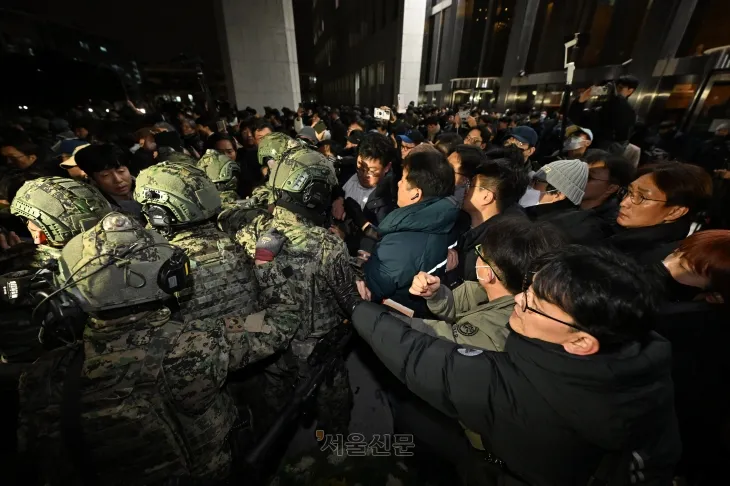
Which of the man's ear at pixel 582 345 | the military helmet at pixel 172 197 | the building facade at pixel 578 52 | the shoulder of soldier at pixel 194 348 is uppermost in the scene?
the building facade at pixel 578 52

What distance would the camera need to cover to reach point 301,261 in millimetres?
2195

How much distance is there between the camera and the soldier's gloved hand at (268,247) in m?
1.98

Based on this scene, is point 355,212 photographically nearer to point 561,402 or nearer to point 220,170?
point 220,170

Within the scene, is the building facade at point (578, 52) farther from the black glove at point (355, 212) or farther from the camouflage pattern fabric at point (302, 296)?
the camouflage pattern fabric at point (302, 296)

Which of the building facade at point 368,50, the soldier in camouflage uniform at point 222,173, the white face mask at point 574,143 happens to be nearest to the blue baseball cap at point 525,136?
the white face mask at point 574,143

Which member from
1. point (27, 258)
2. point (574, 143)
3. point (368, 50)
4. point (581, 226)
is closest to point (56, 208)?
point (27, 258)

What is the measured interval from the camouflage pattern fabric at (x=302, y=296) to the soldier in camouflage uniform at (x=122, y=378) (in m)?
0.64

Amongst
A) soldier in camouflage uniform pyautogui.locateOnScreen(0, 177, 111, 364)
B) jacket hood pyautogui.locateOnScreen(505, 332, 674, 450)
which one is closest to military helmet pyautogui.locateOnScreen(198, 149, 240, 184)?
soldier in camouflage uniform pyautogui.locateOnScreen(0, 177, 111, 364)

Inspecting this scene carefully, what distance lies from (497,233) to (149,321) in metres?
1.88

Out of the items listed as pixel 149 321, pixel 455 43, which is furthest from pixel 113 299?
pixel 455 43

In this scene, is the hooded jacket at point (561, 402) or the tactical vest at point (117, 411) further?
the tactical vest at point (117, 411)

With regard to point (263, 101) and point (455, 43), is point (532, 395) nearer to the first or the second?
point (263, 101)

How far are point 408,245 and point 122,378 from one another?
5.78 ft

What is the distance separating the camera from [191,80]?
123 ft
